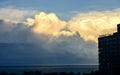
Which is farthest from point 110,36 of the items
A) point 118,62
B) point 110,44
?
point 118,62

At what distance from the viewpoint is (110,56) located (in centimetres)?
19688

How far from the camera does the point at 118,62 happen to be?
188 m

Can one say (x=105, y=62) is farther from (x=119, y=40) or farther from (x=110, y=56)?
(x=119, y=40)

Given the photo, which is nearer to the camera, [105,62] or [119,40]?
[119,40]

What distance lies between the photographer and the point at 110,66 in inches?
7618

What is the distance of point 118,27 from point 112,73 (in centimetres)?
2355

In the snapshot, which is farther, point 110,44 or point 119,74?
point 110,44

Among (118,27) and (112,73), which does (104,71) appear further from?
(118,27)

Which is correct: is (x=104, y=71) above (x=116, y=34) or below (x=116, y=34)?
below

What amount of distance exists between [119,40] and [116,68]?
1408cm

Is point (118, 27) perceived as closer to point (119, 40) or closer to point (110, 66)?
point (119, 40)

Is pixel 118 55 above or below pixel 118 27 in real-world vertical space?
A: below

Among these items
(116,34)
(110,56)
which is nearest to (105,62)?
(110,56)

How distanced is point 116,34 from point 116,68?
17.3 meters
